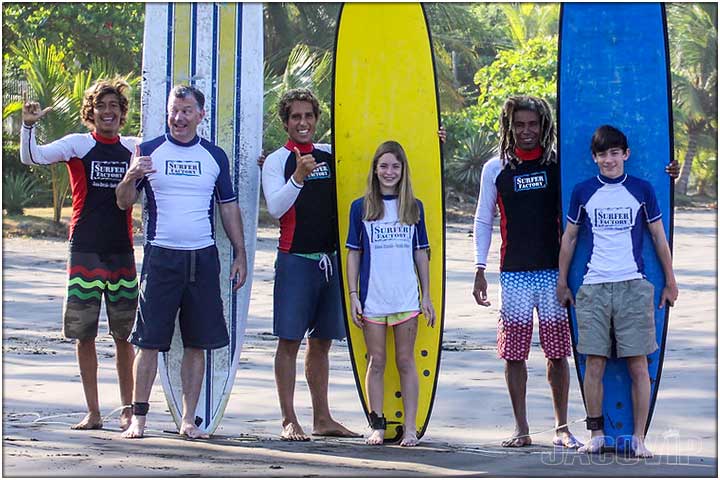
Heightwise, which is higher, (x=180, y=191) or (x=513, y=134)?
(x=513, y=134)

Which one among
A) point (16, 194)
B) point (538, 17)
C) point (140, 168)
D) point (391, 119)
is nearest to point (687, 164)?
point (538, 17)

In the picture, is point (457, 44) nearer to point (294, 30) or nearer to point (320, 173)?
point (294, 30)

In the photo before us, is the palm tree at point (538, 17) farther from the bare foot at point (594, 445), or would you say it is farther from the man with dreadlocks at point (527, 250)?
the bare foot at point (594, 445)

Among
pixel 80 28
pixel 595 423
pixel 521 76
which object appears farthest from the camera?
pixel 521 76

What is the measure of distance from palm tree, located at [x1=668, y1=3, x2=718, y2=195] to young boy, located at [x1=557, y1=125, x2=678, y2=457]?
2561cm

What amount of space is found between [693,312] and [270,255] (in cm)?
494

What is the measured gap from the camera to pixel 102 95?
5.03 meters

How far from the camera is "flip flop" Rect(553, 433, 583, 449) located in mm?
4777

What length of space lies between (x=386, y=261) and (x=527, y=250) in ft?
1.97

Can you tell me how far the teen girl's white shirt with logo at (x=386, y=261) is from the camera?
15.8 feet

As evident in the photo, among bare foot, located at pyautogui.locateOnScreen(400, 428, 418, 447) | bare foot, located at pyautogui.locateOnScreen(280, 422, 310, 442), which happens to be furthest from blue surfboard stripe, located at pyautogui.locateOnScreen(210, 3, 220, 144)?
bare foot, located at pyautogui.locateOnScreen(400, 428, 418, 447)

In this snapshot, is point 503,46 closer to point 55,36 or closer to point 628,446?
point 55,36

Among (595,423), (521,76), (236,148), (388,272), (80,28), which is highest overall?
(521,76)

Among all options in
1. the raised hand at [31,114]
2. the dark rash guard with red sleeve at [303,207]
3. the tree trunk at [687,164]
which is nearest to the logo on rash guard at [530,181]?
the dark rash guard with red sleeve at [303,207]
